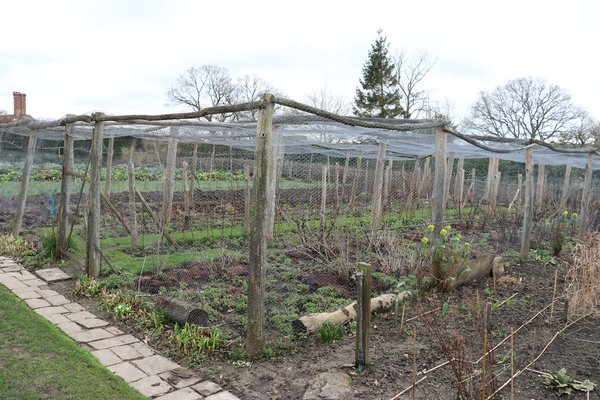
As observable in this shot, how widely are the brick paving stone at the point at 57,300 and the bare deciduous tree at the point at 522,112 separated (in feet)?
101

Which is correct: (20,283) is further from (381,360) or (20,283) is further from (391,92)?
(391,92)

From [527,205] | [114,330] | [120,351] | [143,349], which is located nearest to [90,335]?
[114,330]

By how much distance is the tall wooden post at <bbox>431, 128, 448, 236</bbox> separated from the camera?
17.0 ft

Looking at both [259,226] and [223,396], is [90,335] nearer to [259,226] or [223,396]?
[223,396]

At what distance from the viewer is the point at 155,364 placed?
3293 mm

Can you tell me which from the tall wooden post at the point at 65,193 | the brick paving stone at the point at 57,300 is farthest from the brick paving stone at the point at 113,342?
the tall wooden post at the point at 65,193

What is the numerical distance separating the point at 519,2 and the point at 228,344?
4.73 meters

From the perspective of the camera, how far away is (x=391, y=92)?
2992 centimetres

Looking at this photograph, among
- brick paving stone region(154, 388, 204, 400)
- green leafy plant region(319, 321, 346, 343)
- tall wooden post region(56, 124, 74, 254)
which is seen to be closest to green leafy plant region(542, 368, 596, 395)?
green leafy plant region(319, 321, 346, 343)

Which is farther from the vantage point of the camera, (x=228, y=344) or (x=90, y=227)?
(x=90, y=227)

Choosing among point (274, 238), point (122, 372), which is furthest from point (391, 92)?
point (122, 372)

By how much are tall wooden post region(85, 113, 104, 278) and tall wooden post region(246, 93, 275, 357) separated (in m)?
2.72

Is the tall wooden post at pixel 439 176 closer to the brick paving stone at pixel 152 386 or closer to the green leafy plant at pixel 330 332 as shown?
the green leafy plant at pixel 330 332

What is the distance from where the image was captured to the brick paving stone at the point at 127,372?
307cm
